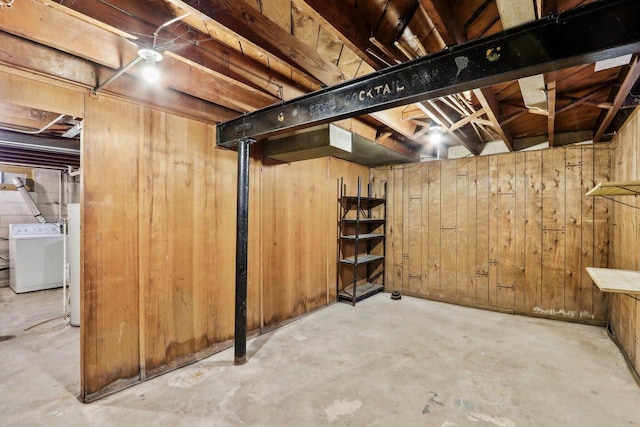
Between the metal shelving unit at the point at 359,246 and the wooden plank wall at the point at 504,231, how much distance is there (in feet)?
0.71

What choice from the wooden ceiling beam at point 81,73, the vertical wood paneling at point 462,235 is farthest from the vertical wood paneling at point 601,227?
the wooden ceiling beam at point 81,73

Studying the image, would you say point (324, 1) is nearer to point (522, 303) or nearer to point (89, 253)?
point (89, 253)

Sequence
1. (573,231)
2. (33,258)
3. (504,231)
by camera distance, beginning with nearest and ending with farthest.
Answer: (573,231), (504,231), (33,258)

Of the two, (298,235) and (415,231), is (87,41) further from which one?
(415,231)

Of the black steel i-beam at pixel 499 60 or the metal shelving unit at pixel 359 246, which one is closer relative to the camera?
the black steel i-beam at pixel 499 60

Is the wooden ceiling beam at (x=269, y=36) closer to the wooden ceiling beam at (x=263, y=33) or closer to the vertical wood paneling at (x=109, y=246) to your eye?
the wooden ceiling beam at (x=263, y=33)

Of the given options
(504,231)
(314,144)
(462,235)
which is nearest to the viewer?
(314,144)

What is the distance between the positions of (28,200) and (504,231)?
810 cm

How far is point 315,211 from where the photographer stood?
12.8 feet

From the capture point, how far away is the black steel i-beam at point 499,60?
105 cm

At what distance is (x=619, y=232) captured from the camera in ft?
10.0

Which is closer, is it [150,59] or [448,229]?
[150,59]

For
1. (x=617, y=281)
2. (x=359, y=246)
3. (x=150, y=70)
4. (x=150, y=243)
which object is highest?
(x=150, y=70)

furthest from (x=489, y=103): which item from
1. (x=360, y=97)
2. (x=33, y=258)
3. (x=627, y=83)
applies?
(x=33, y=258)
